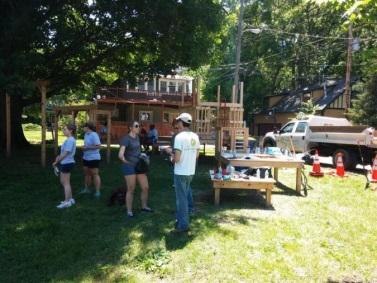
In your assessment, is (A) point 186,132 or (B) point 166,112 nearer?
(A) point 186,132

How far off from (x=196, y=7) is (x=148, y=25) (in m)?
1.72

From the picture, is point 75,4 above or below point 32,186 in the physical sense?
above

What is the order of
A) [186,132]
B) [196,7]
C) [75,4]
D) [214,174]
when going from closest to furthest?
[186,132] < [214,174] < [196,7] < [75,4]

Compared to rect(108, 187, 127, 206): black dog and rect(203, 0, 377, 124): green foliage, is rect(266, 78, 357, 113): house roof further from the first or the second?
rect(108, 187, 127, 206): black dog

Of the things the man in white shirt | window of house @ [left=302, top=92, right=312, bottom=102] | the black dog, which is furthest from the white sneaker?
window of house @ [left=302, top=92, right=312, bottom=102]

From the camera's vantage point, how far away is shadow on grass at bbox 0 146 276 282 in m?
5.47

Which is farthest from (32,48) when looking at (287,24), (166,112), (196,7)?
(287,24)

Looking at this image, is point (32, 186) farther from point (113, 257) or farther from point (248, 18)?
point (248, 18)

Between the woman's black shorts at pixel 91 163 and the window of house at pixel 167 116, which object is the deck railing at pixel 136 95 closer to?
the window of house at pixel 167 116

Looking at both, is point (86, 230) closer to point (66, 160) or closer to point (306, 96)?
point (66, 160)

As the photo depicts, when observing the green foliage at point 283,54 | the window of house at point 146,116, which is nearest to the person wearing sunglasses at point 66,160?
the window of house at point 146,116

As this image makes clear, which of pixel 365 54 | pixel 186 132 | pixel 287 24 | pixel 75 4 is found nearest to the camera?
pixel 365 54

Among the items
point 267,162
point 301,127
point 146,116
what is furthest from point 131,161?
point 146,116

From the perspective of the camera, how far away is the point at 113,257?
5.70 meters
